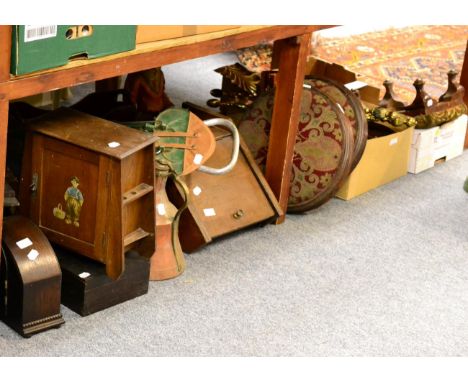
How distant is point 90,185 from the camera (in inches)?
120

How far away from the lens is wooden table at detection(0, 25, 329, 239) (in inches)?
106

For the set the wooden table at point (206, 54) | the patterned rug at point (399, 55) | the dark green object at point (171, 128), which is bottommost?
the patterned rug at point (399, 55)

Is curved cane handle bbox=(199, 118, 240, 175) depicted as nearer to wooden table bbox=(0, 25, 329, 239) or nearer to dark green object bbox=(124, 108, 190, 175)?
dark green object bbox=(124, 108, 190, 175)

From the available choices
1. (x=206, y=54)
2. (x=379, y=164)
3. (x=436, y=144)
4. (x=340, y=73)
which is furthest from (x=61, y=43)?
(x=436, y=144)

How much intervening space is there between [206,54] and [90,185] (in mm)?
628

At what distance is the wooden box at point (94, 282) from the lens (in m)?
3.07

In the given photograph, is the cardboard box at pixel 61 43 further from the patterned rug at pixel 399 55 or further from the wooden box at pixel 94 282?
the patterned rug at pixel 399 55

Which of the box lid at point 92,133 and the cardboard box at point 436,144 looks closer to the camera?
the box lid at point 92,133

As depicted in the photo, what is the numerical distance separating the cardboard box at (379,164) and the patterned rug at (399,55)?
1.26 m

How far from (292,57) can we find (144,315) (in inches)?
46.7

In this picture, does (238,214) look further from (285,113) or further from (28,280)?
(28,280)

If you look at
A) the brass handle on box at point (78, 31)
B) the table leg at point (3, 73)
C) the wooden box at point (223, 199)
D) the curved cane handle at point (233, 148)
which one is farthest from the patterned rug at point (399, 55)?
the table leg at point (3, 73)

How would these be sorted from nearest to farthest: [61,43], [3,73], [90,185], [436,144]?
[3,73]
[61,43]
[90,185]
[436,144]

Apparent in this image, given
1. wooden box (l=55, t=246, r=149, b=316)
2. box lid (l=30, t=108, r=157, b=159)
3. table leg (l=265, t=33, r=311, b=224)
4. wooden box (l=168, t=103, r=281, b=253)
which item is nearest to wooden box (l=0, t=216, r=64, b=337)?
wooden box (l=55, t=246, r=149, b=316)
